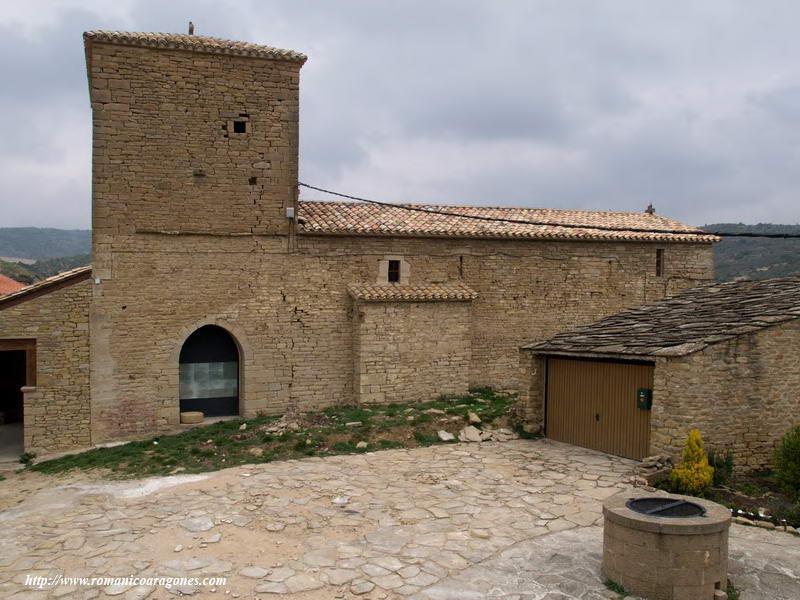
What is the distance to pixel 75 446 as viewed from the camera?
14.9m

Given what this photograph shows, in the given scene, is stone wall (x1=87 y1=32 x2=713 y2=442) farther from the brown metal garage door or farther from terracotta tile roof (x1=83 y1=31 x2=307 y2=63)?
the brown metal garage door

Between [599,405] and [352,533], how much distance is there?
19.6ft

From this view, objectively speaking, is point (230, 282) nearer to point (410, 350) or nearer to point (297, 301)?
point (297, 301)

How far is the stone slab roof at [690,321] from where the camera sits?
11.3m

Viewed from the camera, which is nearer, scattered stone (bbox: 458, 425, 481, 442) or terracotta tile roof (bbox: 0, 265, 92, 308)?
scattered stone (bbox: 458, 425, 481, 442)

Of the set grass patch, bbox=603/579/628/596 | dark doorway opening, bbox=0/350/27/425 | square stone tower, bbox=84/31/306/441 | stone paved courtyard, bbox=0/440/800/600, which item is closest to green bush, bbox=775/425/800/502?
stone paved courtyard, bbox=0/440/800/600

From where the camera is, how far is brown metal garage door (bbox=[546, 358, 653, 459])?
1175 centimetres

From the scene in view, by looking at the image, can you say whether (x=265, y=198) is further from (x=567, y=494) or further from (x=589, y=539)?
(x=589, y=539)

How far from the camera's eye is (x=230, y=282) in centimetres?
1617

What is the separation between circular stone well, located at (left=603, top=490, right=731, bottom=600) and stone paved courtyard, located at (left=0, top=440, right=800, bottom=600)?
1.36 ft

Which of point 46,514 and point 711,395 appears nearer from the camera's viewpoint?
point 46,514

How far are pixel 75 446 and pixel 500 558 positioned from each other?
1097cm

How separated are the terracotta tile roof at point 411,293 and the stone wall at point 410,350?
0.19 metres

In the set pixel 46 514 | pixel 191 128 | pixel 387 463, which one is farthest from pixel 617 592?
pixel 191 128
